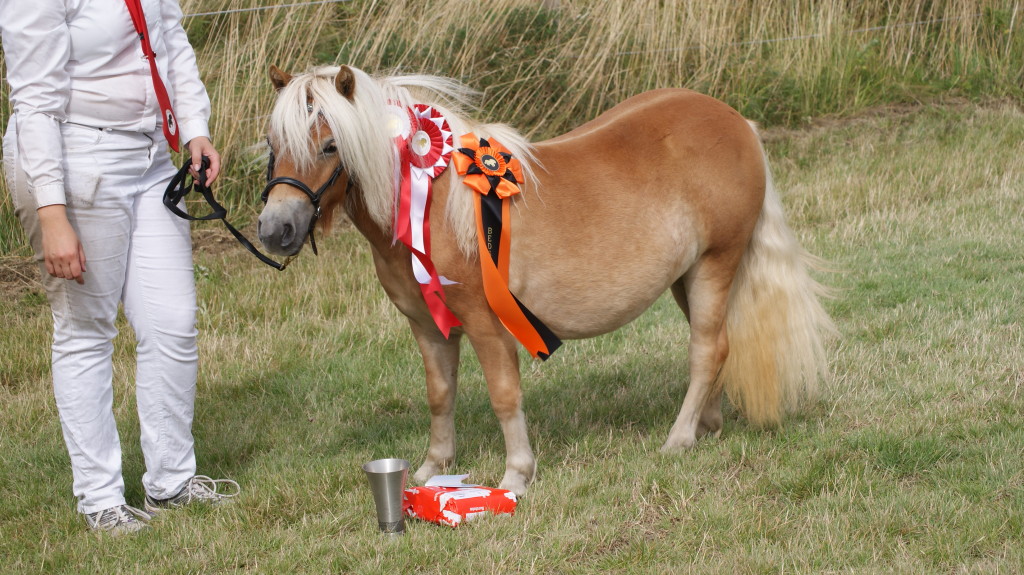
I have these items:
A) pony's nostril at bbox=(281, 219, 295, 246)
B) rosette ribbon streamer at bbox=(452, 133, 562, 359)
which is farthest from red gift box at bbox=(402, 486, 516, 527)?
pony's nostril at bbox=(281, 219, 295, 246)

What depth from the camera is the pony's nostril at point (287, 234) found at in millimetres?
3115

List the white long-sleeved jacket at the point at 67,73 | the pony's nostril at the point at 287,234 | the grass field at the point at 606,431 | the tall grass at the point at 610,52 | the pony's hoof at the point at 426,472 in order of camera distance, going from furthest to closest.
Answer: the tall grass at the point at 610,52 < the pony's hoof at the point at 426,472 < the grass field at the point at 606,431 < the pony's nostril at the point at 287,234 < the white long-sleeved jacket at the point at 67,73

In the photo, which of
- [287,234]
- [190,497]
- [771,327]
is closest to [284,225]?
[287,234]

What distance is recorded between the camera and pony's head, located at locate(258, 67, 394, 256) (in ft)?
10.2

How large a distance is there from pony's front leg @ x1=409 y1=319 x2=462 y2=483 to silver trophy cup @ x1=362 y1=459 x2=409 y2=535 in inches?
19.4

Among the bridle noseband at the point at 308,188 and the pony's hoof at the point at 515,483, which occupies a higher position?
the bridle noseband at the point at 308,188

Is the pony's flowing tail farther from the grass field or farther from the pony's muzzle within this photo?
the pony's muzzle

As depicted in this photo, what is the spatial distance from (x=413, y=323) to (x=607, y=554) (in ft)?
3.99

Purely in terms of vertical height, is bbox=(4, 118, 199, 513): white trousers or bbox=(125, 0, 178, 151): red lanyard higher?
bbox=(125, 0, 178, 151): red lanyard

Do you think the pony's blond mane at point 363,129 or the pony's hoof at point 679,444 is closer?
the pony's blond mane at point 363,129

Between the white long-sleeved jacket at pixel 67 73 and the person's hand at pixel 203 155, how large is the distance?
17 cm

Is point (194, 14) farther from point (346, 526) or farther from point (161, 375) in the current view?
point (346, 526)

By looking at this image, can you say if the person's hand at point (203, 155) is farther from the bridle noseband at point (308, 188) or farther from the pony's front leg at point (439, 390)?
the pony's front leg at point (439, 390)

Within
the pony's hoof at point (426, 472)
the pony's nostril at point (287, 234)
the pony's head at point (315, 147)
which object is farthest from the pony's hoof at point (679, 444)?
the pony's nostril at point (287, 234)
